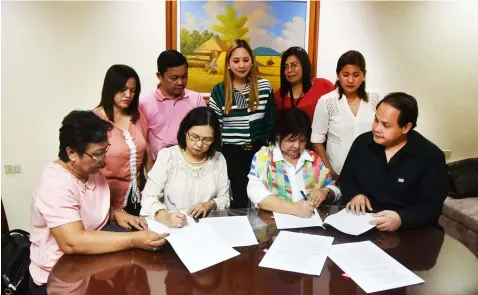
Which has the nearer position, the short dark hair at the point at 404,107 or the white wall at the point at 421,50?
the short dark hair at the point at 404,107

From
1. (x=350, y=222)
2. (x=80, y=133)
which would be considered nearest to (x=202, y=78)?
(x=80, y=133)

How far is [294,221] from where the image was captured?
5.92 ft

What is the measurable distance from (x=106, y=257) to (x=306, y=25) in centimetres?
252

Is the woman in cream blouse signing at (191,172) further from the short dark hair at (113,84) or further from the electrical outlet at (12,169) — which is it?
the electrical outlet at (12,169)

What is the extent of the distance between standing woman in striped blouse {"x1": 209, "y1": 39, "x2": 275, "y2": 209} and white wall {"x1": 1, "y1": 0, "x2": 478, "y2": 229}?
1.04 m

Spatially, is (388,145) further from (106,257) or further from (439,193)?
(106,257)

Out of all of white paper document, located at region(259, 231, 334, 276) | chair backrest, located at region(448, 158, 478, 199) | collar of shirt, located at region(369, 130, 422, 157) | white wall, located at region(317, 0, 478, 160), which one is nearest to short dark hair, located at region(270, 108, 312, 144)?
collar of shirt, located at region(369, 130, 422, 157)

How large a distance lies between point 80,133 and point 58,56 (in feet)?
6.19

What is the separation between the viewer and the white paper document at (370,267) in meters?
1.33

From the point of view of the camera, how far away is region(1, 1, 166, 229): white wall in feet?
10.1

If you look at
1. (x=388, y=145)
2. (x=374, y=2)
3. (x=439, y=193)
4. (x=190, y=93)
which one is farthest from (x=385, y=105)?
(x=374, y=2)

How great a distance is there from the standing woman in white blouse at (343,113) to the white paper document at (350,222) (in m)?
0.62

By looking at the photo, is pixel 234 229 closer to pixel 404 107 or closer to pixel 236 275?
pixel 236 275

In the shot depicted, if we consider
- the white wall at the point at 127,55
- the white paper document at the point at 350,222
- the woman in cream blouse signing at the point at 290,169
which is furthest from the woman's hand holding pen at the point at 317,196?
the white wall at the point at 127,55
